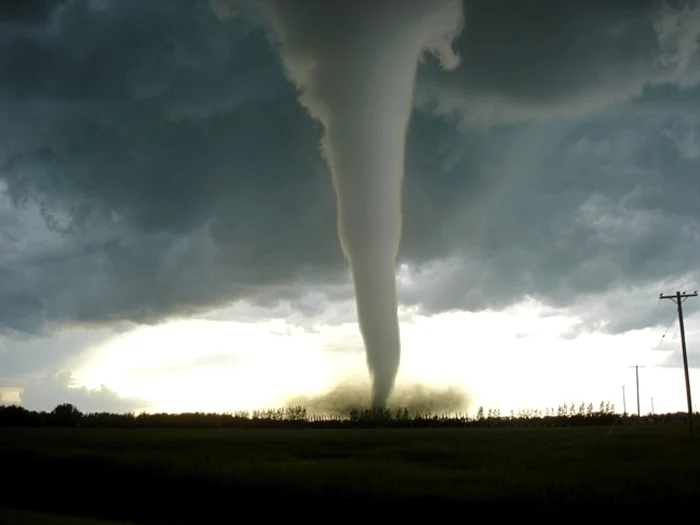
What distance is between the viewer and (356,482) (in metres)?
42.8

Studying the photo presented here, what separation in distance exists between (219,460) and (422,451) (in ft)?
58.6

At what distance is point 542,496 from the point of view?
121 ft

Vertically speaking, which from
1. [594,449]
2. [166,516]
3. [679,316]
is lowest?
[166,516]

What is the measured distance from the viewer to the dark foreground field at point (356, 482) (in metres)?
37.5

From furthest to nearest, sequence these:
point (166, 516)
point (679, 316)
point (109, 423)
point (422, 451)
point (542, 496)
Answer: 1. point (109, 423)
2. point (679, 316)
3. point (422, 451)
4. point (166, 516)
5. point (542, 496)

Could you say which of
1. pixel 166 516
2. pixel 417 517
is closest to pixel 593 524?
pixel 417 517

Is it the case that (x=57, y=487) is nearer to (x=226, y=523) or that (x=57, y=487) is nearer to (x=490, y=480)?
(x=226, y=523)

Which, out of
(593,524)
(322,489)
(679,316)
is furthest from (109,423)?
(593,524)

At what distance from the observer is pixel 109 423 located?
612ft

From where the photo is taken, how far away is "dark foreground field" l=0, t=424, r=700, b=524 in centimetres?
3753

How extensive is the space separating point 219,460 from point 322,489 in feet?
61.2

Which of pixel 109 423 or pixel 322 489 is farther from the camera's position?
pixel 109 423

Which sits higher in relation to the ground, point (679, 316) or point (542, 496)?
point (679, 316)

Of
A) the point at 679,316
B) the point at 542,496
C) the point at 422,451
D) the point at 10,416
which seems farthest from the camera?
the point at 10,416
